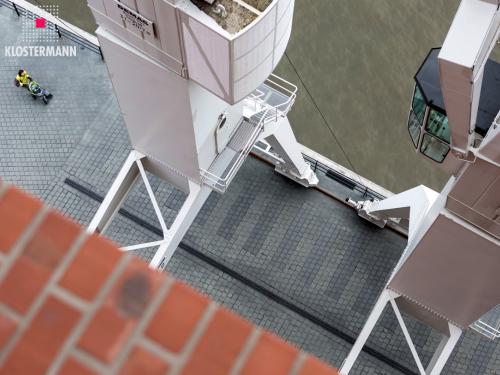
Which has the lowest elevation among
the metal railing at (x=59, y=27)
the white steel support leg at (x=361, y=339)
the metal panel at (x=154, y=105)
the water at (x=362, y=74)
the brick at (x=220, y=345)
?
the brick at (x=220, y=345)

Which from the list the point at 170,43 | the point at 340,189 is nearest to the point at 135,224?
the point at 340,189

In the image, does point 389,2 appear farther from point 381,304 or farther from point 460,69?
point 460,69

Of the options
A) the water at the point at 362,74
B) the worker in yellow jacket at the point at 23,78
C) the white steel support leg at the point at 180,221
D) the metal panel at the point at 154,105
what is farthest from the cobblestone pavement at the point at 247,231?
the metal panel at the point at 154,105

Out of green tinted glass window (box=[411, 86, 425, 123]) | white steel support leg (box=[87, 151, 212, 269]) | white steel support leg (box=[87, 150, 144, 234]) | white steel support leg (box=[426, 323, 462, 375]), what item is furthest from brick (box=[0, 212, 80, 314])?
white steel support leg (box=[426, 323, 462, 375])

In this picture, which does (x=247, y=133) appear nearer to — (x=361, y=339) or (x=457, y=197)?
(x=361, y=339)

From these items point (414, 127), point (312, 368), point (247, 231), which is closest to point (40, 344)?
point (312, 368)

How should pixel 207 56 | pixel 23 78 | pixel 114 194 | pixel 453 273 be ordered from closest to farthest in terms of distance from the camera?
pixel 207 56 → pixel 453 273 → pixel 114 194 → pixel 23 78

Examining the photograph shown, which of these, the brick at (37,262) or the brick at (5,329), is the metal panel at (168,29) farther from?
the brick at (5,329)
